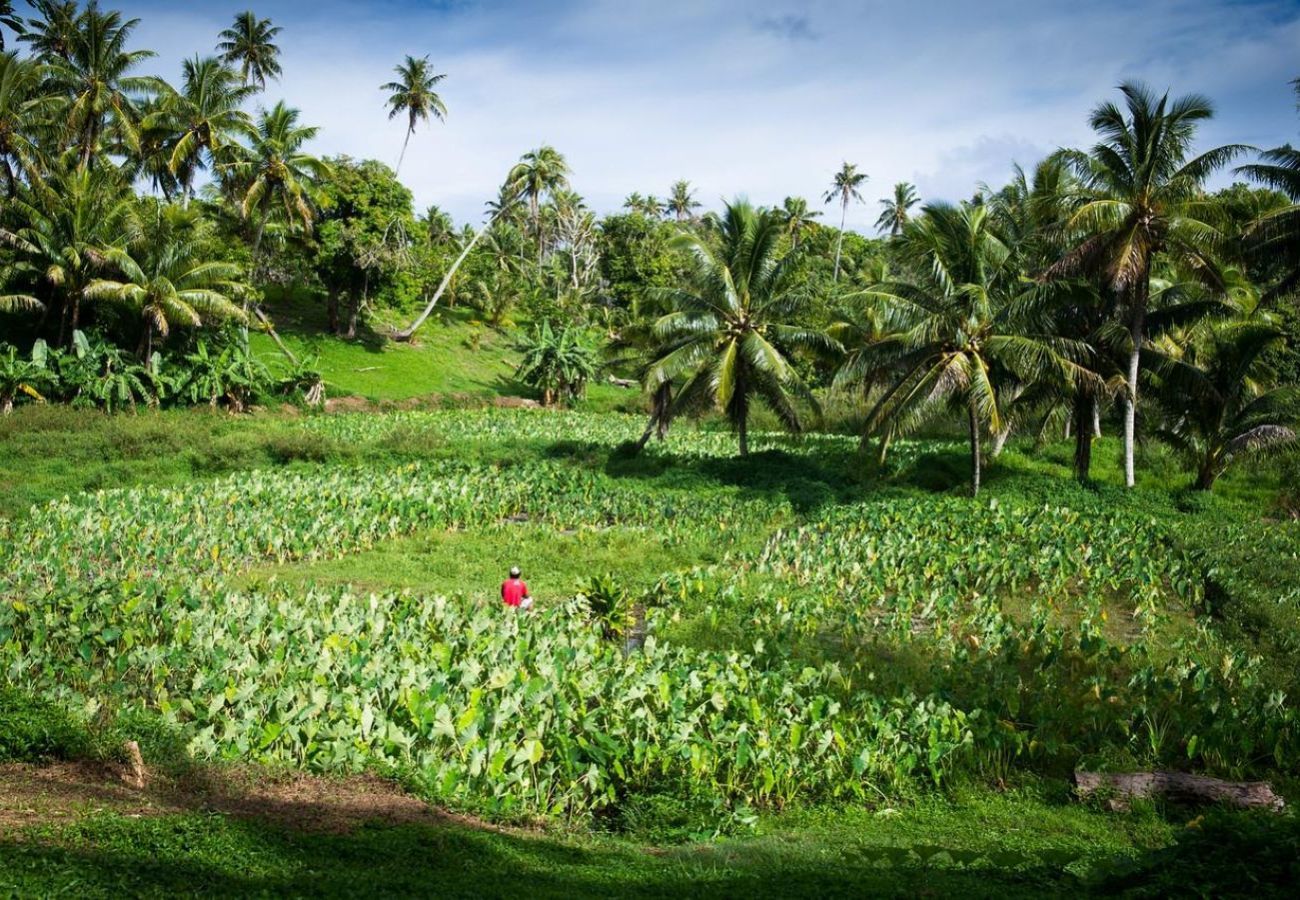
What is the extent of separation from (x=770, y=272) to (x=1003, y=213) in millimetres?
9767

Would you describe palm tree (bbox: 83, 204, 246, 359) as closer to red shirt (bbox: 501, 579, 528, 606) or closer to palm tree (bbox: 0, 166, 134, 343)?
palm tree (bbox: 0, 166, 134, 343)

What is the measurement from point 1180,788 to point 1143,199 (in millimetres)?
17832

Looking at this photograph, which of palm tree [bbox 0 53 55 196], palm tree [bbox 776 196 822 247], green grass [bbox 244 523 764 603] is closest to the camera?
green grass [bbox 244 523 764 603]

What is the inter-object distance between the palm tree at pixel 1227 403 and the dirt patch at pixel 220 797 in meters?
22.8

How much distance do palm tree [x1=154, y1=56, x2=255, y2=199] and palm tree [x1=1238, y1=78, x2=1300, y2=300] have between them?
35.4 meters

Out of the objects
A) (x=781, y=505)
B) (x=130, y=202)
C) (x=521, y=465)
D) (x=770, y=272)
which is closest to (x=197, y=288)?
(x=130, y=202)

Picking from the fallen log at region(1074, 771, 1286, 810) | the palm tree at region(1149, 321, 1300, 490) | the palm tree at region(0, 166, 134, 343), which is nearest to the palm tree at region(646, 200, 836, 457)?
the palm tree at region(1149, 321, 1300, 490)

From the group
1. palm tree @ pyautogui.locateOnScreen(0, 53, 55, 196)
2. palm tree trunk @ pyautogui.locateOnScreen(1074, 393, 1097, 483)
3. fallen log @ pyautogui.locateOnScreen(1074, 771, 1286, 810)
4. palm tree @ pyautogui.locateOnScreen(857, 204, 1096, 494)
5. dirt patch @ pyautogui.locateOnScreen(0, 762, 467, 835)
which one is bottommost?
dirt patch @ pyautogui.locateOnScreen(0, 762, 467, 835)

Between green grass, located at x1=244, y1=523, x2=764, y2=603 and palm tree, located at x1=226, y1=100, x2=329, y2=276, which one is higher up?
palm tree, located at x1=226, y1=100, x2=329, y2=276

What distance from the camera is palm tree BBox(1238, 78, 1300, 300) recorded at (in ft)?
65.9

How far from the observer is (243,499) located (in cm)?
2022

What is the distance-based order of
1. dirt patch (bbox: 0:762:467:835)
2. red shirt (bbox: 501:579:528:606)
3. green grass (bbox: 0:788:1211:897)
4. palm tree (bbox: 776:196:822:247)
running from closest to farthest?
green grass (bbox: 0:788:1211:897) → dirt patch (bbox: 0:762:467:835) → red shirt (bbox: 501:579:528:606) → palm tree (bbox: 776:196:822:247)

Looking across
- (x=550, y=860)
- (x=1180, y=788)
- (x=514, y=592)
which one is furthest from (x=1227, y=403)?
(x=550, y=860)

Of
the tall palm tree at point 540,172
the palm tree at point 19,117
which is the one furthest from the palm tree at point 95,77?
the tall palm tree at point 540,172
